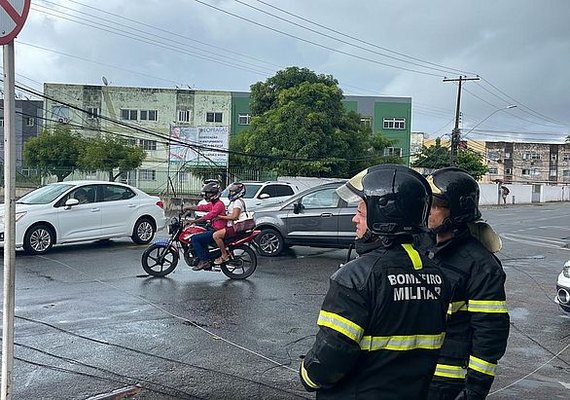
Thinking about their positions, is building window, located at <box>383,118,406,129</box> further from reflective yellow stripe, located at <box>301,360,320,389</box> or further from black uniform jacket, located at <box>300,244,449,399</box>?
reflective yellow stripe, located at <box>301,360,320,389</box>

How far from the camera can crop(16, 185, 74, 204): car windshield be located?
1290cm

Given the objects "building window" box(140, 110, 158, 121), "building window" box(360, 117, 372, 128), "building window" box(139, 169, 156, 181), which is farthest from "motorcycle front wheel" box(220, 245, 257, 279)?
"building window" box(140, 110, 158, 121)

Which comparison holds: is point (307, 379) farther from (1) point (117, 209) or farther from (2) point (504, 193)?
(2) point (504, 193)

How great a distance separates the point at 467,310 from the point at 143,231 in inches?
500

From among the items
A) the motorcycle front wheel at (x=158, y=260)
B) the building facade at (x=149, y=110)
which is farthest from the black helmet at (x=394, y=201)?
the building facade at (x=149, y=110)

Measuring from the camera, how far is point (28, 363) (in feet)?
18.3

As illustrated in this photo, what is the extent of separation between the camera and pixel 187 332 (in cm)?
689

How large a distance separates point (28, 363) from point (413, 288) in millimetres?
4615

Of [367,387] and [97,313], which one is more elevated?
[367,387]

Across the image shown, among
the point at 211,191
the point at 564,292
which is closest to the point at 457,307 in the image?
the point at 564,292

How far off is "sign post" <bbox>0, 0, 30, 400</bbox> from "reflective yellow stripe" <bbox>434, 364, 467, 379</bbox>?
2.45 m

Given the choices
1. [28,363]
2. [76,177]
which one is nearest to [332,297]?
[28,363]

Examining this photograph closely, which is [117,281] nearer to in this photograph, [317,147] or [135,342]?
[135,342]

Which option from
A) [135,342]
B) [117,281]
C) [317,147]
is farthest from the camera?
[317,147]
